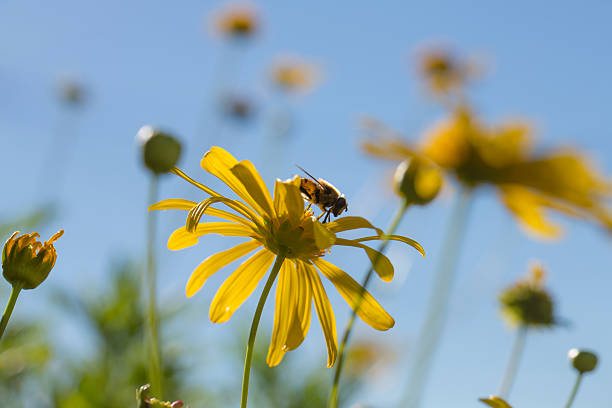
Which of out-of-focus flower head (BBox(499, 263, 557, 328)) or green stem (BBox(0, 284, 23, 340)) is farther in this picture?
out-of-focus flower head (BBox(499, 263, 557, 328))

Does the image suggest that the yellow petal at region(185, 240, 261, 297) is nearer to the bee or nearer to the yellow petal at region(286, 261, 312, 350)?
the yellow petal at region(286, 261, 312, 350)

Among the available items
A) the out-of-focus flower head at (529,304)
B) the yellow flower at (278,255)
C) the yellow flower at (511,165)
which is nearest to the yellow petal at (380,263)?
the yellow flower at (278,255)

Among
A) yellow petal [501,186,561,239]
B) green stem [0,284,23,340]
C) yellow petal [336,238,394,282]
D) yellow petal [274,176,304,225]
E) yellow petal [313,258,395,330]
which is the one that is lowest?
green stem [0,284,23,340]

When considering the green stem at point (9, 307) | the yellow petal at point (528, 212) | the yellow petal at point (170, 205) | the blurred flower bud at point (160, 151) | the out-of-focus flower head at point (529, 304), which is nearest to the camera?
the green stem at point (9, 307)

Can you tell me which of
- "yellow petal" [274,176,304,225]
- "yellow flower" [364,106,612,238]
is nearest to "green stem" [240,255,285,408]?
"yellow petal" [274,176,304,225]

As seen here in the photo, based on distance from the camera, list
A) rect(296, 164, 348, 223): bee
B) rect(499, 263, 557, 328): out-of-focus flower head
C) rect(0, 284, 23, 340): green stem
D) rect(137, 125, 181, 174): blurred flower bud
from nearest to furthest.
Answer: rect(0, 284, 23, 340): green stem < rect(137, 125, 181, 174): blurred flower bud < rect(296, 164, 348, 223): bee < rect(499, 263, 557, 328): out-of-focus flower head

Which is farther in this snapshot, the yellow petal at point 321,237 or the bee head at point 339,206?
the bee head at point 339,206

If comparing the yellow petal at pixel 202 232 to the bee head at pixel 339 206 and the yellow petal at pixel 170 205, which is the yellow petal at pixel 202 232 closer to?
the yellow petal at pixel 170 205

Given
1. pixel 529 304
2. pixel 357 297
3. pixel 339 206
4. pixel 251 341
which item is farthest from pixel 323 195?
pixel 529 304
